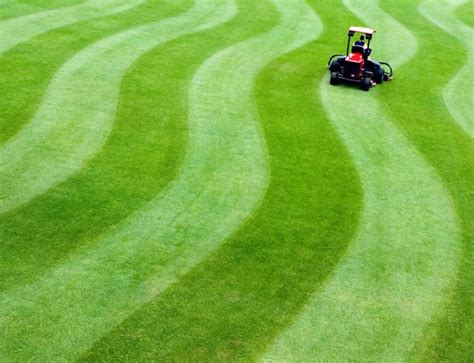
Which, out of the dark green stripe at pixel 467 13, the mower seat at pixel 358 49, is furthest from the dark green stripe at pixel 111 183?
the dark green stripe at pixel 467 13

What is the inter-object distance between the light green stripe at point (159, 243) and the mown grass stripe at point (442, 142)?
398cm

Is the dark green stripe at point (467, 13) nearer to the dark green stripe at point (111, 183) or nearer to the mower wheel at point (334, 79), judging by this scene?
the mower wheel at point (334, 79)

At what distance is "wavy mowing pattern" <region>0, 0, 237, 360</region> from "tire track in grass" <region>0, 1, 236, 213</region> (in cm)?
236

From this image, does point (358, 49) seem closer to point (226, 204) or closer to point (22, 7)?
point (226, 204)

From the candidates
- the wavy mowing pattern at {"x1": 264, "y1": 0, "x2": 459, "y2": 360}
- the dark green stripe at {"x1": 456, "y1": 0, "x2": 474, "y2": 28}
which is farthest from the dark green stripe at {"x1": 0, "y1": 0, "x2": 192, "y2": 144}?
the dark green stripe at {"x1": 456, "y1": 0, "x2": 474, "y2": 28}

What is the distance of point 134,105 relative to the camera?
16.4 m

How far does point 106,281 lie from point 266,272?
260 centimetres

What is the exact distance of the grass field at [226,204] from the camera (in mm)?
8703

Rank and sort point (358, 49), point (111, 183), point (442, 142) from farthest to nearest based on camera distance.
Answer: point (358, 49) < point (442, 142) < point (111, 183)

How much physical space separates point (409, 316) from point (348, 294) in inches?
38.8

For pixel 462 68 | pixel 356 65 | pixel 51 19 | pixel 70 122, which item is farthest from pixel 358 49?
pixel 51 19

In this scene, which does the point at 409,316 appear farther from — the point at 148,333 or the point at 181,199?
the point at 181,199

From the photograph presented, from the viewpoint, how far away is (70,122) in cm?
1508

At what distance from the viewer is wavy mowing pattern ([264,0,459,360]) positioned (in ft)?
28.3
